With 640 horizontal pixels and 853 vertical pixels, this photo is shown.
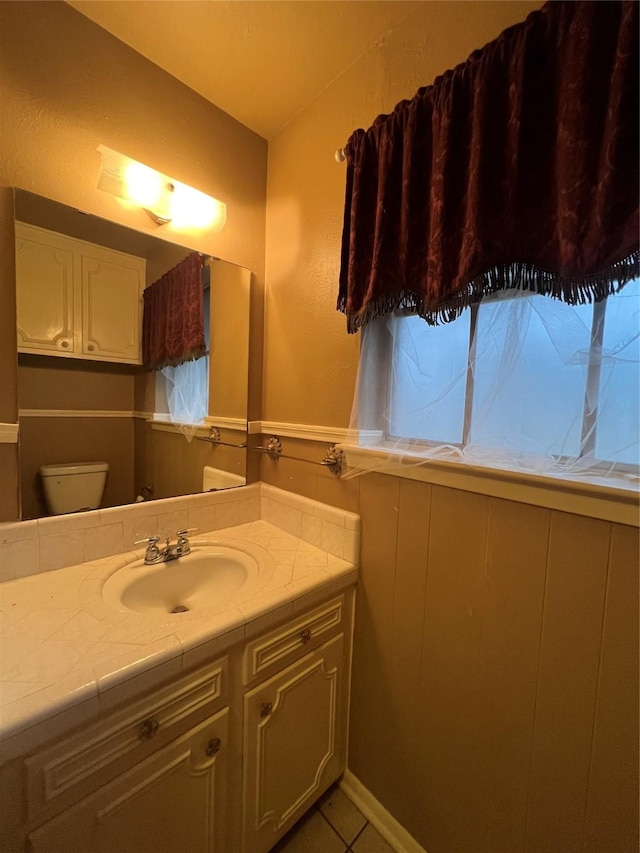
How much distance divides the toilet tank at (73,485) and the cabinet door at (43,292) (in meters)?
0.37

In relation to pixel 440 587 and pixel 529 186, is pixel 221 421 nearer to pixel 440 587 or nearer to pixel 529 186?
pixel 440 587

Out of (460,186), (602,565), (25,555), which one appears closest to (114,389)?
(25,555)

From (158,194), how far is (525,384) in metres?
1.32

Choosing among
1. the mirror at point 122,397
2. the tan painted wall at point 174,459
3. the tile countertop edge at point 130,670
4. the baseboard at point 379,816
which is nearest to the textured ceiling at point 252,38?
the mirror at point 122,397

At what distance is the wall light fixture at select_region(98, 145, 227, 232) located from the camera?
1045mm

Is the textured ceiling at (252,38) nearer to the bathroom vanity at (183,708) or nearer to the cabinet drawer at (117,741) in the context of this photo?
the bathroom vanity at (183,708)

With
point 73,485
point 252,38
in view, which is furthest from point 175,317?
point 252,38

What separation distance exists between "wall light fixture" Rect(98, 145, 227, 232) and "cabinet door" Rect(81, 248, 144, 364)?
19 cm

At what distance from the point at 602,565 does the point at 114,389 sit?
1455 millimetres

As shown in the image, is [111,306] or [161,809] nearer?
[161,809]

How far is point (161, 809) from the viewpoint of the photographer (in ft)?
2.43

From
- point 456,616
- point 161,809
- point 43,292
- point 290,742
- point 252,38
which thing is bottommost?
point 290,742

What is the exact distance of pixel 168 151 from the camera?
47.8 inches

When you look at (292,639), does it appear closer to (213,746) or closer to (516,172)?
(213,746)
